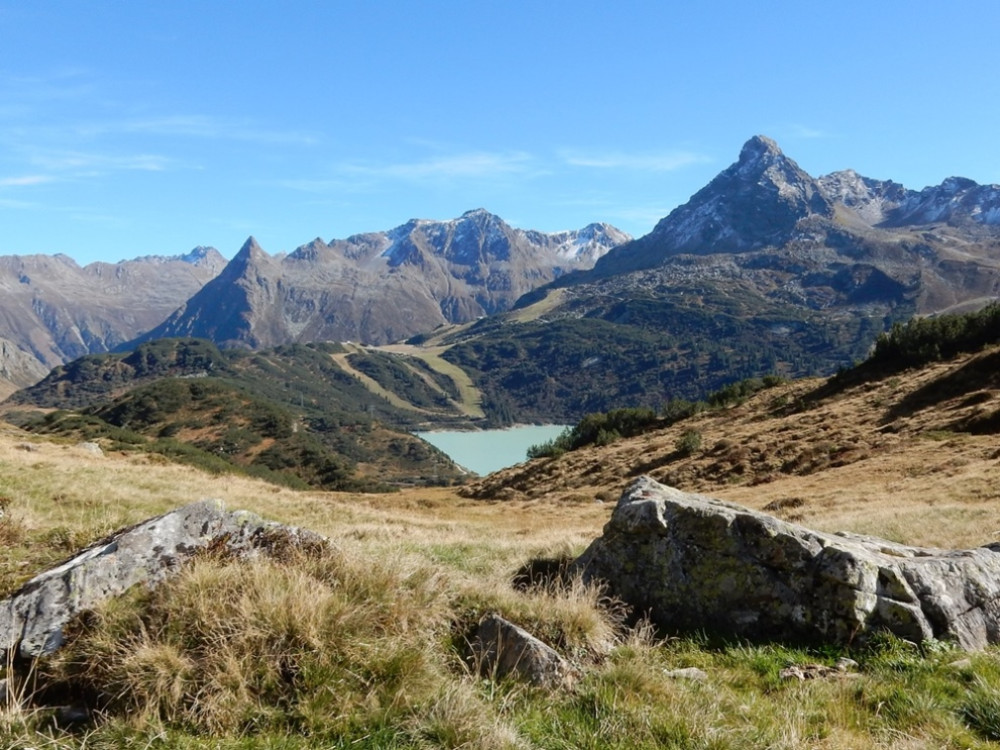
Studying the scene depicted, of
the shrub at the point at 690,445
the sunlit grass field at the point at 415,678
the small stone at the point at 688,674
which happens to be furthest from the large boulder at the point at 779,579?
the shrub at the point at 690,445

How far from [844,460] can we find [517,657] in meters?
31.3

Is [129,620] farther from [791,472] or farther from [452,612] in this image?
[791,472]

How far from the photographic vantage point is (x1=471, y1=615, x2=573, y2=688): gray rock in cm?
556

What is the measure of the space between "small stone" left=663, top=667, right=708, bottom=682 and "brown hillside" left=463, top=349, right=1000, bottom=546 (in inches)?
386

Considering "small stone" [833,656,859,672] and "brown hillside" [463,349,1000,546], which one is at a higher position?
"small stone" [833,656,859,672]

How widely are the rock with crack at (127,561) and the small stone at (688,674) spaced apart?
150 inches

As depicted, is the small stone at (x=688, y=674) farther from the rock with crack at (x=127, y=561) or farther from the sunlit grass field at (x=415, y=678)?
the rock with crack at (x=127, y=561)

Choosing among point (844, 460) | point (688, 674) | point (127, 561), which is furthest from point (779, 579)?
point (844, 460)

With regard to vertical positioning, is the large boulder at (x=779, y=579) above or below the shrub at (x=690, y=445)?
above

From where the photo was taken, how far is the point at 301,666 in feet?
16.0

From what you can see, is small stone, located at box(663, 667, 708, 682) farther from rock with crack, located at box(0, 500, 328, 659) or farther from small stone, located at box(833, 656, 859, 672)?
rock with crack, located at box(0, 500, 328, 659)

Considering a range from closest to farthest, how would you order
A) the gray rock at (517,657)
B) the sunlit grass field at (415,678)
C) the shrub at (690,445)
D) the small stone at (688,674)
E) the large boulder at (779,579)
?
the sunlit grass field at (415,678) < the gray rock at (517,657) < the small stone at (688,674) < the large boulder at (779,579) < the shrub at (690,445)

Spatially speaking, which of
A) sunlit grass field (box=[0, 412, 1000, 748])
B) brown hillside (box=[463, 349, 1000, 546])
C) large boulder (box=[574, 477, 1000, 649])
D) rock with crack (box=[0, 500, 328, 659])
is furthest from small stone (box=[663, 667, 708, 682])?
brown hillside (box=[463, 349, 1000, 546])

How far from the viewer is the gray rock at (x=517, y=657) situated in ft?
18.2
